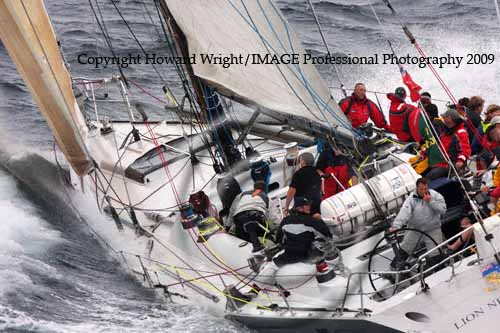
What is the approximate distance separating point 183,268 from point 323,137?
6.41 feet

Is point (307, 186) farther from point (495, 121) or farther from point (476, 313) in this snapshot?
point (476, 313)

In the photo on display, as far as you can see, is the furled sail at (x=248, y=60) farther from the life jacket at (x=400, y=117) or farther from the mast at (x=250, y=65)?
the life jacket at (x=400, y=117)

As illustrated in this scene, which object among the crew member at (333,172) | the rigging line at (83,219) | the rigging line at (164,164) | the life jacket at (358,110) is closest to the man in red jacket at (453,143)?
the crew member at (333,172)

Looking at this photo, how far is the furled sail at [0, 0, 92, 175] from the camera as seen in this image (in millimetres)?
8695

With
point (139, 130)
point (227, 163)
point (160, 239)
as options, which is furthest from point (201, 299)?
point (139, 130)

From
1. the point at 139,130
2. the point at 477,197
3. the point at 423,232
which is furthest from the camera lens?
the point at 139,130

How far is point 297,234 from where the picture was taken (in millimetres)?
7789

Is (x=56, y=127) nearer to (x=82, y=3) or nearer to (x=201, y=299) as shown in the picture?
(x=201, y=299)

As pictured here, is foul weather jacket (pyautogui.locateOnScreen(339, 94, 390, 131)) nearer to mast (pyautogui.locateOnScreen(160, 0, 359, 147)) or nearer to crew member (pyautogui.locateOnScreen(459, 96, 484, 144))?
crew member (pyautogui.locateOnScreen(459, 96, 484, 144))

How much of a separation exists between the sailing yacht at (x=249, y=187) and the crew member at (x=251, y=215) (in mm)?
126

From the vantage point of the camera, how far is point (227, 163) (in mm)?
9844

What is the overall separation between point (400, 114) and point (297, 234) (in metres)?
2.89

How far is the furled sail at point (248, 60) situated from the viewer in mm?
8195

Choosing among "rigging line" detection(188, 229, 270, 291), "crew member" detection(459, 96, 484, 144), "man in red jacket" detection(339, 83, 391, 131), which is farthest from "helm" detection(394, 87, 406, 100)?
"rigging line" detection(188, 229, 270, 291)
